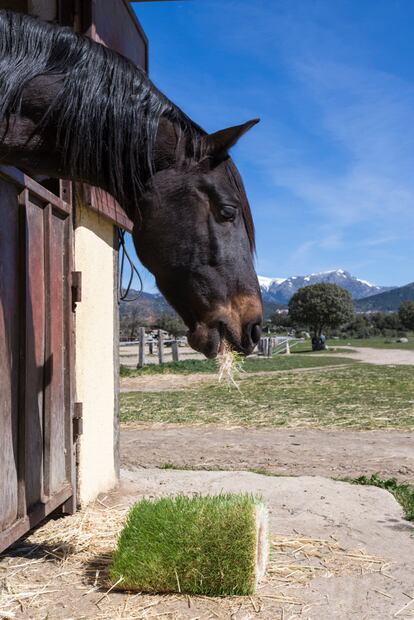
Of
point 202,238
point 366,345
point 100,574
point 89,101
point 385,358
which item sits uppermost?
point 89,101

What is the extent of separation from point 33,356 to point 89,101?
5.43 feet

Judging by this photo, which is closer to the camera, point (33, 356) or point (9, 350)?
point (9, 350)

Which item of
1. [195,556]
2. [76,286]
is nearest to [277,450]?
[76,286]

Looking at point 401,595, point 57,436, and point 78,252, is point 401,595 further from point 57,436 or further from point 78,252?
point 78,252

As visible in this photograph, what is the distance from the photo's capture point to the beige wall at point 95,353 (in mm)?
3951

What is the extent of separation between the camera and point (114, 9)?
414 cm

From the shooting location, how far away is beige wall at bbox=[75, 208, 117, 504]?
3.95m

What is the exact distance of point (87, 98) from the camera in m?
1.96

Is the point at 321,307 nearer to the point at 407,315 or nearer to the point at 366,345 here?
the point at 366,345

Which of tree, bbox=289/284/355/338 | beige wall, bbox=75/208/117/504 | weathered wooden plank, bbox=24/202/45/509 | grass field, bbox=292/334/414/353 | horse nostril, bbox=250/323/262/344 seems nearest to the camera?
horse nostril, bbox=250/323/262/344

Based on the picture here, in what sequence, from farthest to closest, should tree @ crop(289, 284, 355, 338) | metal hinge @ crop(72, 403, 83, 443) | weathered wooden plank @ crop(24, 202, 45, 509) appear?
tree @ crop(289, 284, 355, 338), metal hinge @ crop(72, 403, 83, 443), weathered wooden plank @ crop(24, 202, 45, 509)

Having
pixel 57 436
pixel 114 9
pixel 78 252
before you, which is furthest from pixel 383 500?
pixel 114 9

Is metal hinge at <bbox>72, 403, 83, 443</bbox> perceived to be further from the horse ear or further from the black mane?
the horse ear

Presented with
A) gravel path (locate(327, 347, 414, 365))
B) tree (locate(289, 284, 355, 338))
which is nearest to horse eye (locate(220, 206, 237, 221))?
gravel path (locate(327, 347, 414, 365))
